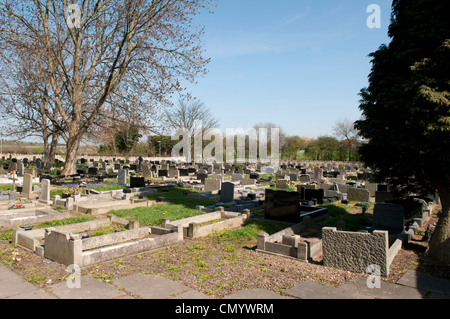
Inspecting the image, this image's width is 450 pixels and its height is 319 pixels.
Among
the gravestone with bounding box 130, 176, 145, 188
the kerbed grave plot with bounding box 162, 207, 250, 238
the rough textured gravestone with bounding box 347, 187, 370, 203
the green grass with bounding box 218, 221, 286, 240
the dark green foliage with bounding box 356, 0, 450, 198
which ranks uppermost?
the dark green foliage with bounding box 356, 0, 450, 198

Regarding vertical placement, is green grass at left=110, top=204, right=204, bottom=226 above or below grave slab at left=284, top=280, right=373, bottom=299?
above

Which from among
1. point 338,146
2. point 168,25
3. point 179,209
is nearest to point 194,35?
point 168,25

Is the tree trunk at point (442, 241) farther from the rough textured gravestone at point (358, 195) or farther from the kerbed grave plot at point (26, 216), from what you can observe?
the kerbed grave plot at point (26, 216)

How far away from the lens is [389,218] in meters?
9.31

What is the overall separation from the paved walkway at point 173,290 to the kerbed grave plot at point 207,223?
298 centimetres

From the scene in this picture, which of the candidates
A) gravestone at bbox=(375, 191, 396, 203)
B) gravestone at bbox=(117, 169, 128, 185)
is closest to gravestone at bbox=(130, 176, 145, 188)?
gravestone at bbox=(117, 169, 128, 185)

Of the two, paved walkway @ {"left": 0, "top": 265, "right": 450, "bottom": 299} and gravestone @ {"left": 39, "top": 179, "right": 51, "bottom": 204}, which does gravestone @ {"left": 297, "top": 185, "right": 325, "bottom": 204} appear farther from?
gravestone @ {"left": 39, "top": 179, "right": 51, "bottom": 204}

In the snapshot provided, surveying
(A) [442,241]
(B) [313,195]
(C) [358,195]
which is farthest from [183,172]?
(A) [442,241]

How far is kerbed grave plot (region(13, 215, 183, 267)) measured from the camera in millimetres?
6164

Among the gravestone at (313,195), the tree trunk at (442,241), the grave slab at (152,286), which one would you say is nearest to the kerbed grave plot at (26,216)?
the grave slab at (152,286)

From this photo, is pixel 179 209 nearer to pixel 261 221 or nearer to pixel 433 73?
pixel 261 221

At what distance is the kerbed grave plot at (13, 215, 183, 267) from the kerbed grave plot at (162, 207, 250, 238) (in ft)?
1.36

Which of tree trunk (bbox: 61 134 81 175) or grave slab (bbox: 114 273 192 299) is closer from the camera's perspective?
grave slab (bbox: 114 273 192 299)
